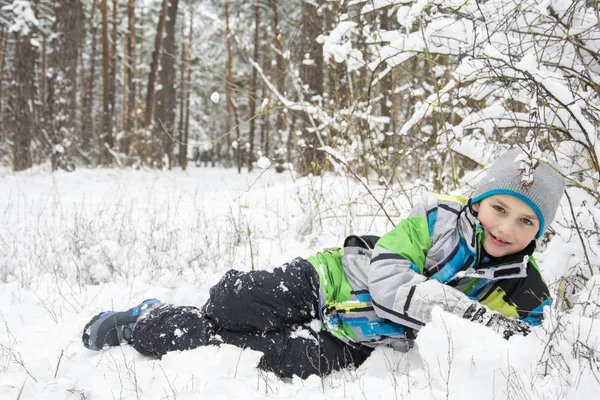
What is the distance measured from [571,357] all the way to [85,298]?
2.70 meters

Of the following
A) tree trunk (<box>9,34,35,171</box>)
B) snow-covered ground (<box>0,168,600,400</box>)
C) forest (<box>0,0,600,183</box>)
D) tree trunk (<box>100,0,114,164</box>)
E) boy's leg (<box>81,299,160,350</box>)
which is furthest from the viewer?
tree trunk (<box>100,0,114,164</box>)

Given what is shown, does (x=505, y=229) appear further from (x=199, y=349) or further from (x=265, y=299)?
(x=199, y=349)

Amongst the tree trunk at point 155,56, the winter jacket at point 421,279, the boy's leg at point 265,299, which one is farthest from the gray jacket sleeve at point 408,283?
the tree trunk at point 155,56

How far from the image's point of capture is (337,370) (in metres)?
2.23

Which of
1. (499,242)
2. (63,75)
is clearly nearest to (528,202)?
(499,242)

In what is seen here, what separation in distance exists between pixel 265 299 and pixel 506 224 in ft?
3.99

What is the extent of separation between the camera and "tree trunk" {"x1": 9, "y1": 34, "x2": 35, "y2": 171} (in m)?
10.4

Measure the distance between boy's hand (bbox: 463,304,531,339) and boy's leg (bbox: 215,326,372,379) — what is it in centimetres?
63

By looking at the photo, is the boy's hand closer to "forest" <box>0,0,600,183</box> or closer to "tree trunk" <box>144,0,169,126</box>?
"forest" <box>0,0,600,183</box>

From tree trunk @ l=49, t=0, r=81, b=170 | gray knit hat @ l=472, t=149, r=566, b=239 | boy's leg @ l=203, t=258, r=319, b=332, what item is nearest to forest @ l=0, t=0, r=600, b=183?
tree trunk @ l=49, t=0, r=81, b=170

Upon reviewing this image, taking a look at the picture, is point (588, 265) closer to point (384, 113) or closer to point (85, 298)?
point (85, 298)

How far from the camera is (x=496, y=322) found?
6.15 ft

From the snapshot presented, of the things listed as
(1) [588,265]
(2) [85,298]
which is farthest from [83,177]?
(1) [588,265]

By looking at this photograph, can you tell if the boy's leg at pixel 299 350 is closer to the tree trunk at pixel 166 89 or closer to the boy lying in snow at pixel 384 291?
the boy lying in snow at pixel 384 291
